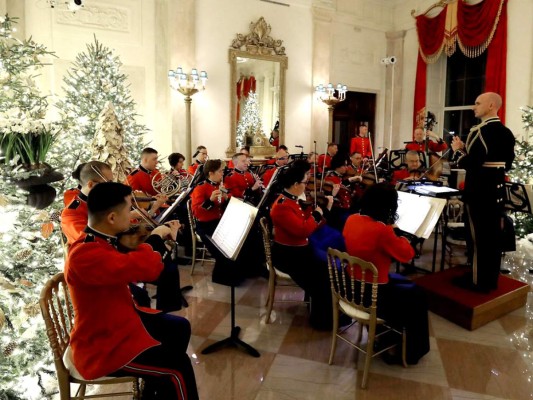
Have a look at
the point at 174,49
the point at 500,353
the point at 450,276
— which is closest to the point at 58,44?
the point at 174,49

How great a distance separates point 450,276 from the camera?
4086 mm

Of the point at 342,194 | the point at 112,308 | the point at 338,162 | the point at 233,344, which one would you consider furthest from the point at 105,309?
the point at 338,162

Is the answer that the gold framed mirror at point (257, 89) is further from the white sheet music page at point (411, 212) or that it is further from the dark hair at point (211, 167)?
the white sheet music page at point (411, 212)

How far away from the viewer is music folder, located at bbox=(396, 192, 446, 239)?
10.6ft

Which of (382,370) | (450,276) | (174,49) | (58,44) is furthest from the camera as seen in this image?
(174,49)

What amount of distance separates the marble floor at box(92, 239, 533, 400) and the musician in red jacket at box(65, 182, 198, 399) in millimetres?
848

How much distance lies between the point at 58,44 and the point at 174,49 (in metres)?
2.00

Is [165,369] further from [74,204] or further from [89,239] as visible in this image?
[74,204]

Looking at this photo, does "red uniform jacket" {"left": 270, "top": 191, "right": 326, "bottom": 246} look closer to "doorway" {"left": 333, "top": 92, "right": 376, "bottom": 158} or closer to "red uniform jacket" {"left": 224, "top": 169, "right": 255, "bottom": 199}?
"red uniform jacket" {"left": 224, "top": 169, "right": 255, "bottom": 199}

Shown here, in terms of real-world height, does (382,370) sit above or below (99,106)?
below

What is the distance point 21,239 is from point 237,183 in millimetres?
3583

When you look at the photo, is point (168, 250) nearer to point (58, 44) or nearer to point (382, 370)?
point (382, 370)

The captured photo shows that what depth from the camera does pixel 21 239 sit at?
2371 millimetres

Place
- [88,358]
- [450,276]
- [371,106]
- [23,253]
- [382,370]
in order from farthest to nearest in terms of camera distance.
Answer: [371,106] → [450,276] → [382,370] → [23,253] → [88,358]
